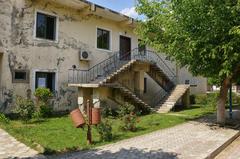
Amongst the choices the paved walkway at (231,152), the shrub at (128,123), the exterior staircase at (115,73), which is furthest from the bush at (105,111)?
the paved walkway at (231,152)

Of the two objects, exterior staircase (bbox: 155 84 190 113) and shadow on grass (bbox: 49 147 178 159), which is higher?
exterior staircase (bbox: 155 84 190 113)

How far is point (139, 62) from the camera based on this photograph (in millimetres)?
19219

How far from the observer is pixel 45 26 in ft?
54.2

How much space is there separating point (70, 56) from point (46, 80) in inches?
88.1

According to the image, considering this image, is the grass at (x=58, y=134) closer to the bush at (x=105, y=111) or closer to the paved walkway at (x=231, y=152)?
the bush at (x=105, y=111)

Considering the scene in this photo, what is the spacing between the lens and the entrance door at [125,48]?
71.3ft

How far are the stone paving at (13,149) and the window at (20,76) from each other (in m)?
5.57

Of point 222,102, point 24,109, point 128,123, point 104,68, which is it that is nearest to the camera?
point 128,123

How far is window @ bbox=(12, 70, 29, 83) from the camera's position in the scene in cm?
1484

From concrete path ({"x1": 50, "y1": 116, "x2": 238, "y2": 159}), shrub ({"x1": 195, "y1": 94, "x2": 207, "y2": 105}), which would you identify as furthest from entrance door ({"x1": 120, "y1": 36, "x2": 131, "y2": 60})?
concrete path ({"x1": 50, "y1": 116, "x2": 238, "y2": 159})

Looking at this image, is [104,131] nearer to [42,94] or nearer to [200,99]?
[42,94]

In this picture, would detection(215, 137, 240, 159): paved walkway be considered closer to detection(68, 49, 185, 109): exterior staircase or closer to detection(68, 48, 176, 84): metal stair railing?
detection(68, 49, 185, 109): exterior staircase

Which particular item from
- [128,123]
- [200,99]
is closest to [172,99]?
[200,99]

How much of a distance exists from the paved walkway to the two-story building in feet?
25.5
